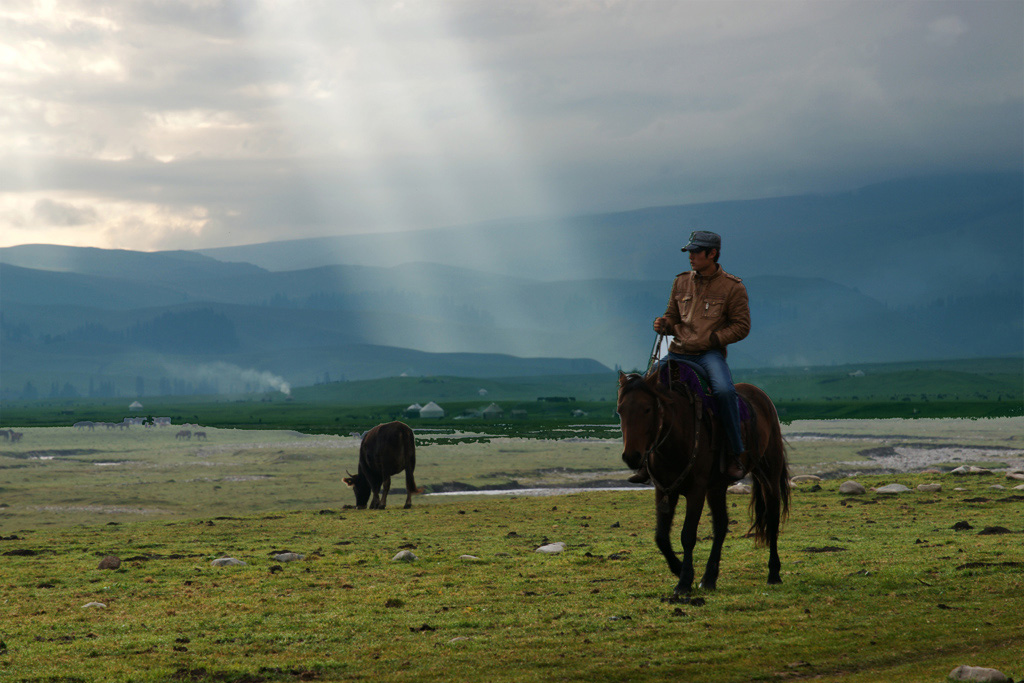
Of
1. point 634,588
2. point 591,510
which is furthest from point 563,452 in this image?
point 634,588

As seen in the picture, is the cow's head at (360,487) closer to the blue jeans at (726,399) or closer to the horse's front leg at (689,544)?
the horse's front leg at (689,544)

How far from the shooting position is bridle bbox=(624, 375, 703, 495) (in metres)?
12.5

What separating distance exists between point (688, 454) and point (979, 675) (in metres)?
4.76

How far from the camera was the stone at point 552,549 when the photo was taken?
18.4 meters

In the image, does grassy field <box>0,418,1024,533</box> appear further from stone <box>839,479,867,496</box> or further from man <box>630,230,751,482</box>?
man <box>630,230,751,482</box>

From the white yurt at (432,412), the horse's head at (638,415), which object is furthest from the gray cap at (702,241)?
the white yurt at (432,412)

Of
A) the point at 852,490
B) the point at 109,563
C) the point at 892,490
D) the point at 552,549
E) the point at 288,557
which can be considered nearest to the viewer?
the point at 109,563

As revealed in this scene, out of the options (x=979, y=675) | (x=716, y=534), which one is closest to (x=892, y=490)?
(x=716, y=534)

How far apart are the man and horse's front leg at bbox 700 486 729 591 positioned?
0.56 metres

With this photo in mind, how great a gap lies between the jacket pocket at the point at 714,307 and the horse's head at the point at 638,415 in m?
1.49

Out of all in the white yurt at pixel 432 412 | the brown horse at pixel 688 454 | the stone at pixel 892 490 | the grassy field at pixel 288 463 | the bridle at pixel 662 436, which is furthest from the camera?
the white yurt at pixel 432 412

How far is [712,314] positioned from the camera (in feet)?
44.3

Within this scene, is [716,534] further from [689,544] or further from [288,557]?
[288,557]

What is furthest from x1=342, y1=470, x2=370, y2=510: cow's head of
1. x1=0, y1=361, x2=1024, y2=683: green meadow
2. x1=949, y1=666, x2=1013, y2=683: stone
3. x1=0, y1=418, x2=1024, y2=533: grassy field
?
x1=949, y1=666, x2=1013, y2=683: stone
